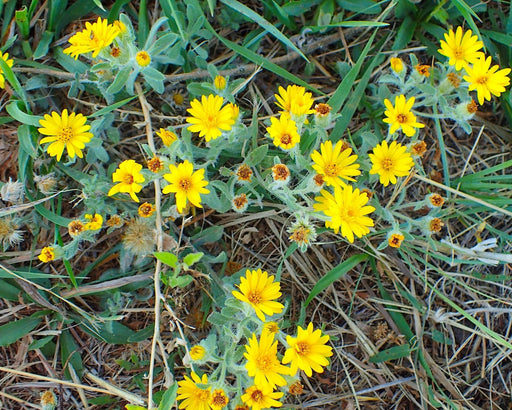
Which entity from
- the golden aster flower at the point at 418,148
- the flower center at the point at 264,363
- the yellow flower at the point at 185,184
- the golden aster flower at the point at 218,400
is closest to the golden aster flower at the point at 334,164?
the golden aster flower at the point at 418,148

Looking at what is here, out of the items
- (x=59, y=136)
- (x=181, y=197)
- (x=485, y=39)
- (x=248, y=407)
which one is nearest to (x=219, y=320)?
(x=248, y=407)

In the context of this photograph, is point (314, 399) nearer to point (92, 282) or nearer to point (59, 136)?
point (92, 282)

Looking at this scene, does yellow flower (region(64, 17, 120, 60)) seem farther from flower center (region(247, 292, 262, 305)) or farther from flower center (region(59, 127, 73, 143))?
flower center (region(247, 292, 262, 305))

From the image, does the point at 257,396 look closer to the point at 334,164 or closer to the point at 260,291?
the point at 260,291

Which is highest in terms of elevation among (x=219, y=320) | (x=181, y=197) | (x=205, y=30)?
(x=205, y=30)

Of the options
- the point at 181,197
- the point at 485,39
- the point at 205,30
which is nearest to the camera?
the point at 181,197

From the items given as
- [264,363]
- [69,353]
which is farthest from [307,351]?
[69,353]

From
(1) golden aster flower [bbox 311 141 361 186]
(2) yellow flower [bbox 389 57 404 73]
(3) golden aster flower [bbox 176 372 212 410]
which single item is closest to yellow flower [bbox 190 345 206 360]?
(3) golden aster flower [bbox 176 372 212 410]
